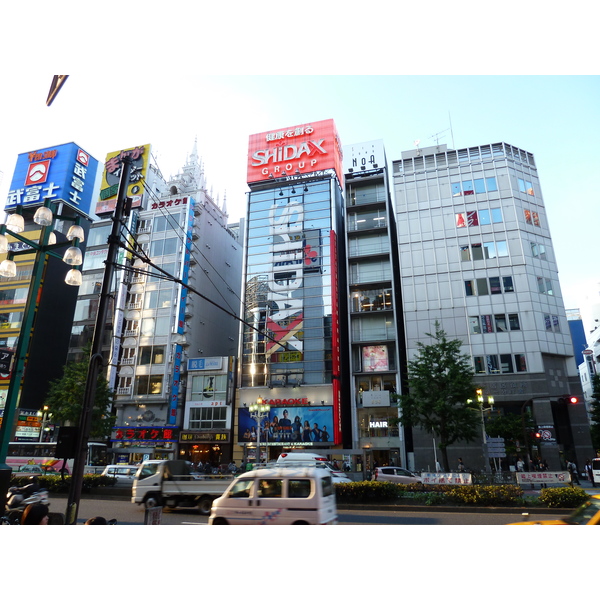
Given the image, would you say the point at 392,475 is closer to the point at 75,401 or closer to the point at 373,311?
the point at 373,311

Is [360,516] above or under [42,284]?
under

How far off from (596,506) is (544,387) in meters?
27.5

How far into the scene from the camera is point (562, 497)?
429 inches

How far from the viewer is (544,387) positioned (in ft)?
98.8

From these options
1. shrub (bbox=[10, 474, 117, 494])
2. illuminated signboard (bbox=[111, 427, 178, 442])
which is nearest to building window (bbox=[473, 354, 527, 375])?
shrub (bbox=[10, 474, 117, 494])

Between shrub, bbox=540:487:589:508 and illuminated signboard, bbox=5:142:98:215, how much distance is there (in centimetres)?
5106

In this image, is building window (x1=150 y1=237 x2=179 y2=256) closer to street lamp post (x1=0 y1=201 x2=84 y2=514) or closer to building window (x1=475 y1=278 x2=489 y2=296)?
Answer: building window (x1=475 y1=278 x2=489 y2=296)

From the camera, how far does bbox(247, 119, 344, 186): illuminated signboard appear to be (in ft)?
143

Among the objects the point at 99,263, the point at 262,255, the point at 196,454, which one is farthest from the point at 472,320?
the point at 99,263

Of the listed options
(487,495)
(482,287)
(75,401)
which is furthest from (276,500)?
(482,287)

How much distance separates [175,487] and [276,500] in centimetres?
559

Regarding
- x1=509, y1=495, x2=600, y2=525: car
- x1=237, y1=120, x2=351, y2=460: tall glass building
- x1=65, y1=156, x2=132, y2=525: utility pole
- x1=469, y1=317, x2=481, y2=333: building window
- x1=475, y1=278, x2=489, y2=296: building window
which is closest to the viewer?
x1=509, y1=495, x2=600, y2=525: car

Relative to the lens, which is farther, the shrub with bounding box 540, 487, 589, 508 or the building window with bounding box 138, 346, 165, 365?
the building window with bounding box 138, 346, 165, 365
